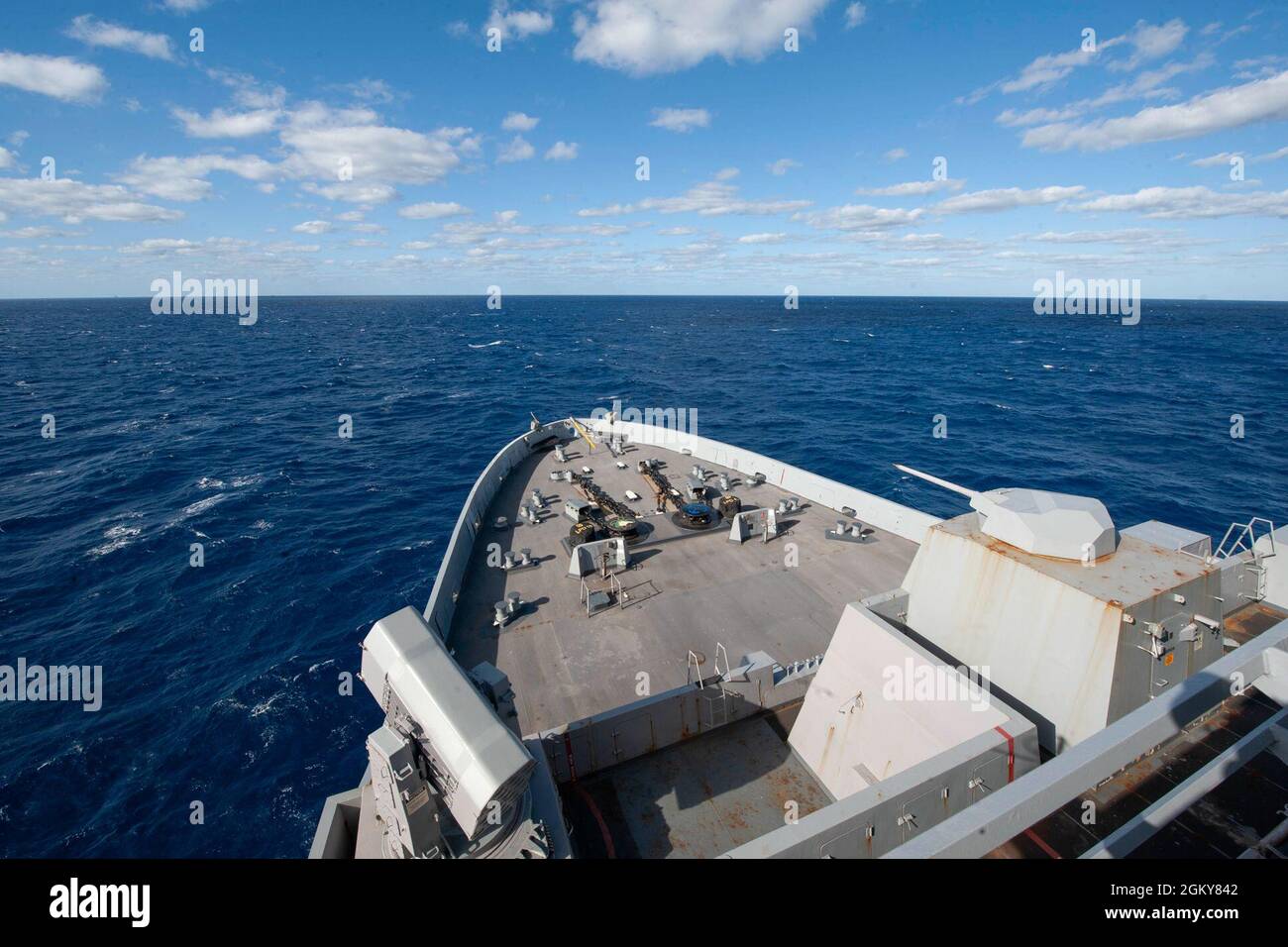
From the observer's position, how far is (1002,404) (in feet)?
236

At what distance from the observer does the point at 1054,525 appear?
1013 centimetres

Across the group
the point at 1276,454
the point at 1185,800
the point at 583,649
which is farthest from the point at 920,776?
the point at 1276,454

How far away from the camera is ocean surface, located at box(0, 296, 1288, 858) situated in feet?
66.9

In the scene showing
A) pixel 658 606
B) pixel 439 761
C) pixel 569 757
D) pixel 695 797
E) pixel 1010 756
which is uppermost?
pixel 439 761

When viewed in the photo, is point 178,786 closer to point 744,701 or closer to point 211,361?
point 744,701

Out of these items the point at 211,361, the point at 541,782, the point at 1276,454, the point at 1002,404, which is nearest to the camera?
the point at 541,782

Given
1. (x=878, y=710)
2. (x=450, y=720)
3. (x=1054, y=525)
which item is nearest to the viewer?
(x=450, y=720)

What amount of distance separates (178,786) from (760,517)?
23.5 metres

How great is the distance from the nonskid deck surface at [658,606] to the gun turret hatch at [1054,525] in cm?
762

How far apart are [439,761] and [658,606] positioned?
12576 millimetres

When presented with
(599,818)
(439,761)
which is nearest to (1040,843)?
(439,761)

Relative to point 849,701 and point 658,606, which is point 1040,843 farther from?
point 658,606

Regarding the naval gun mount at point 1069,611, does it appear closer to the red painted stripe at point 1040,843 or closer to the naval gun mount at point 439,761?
the red painted stripe at point 1040,843
